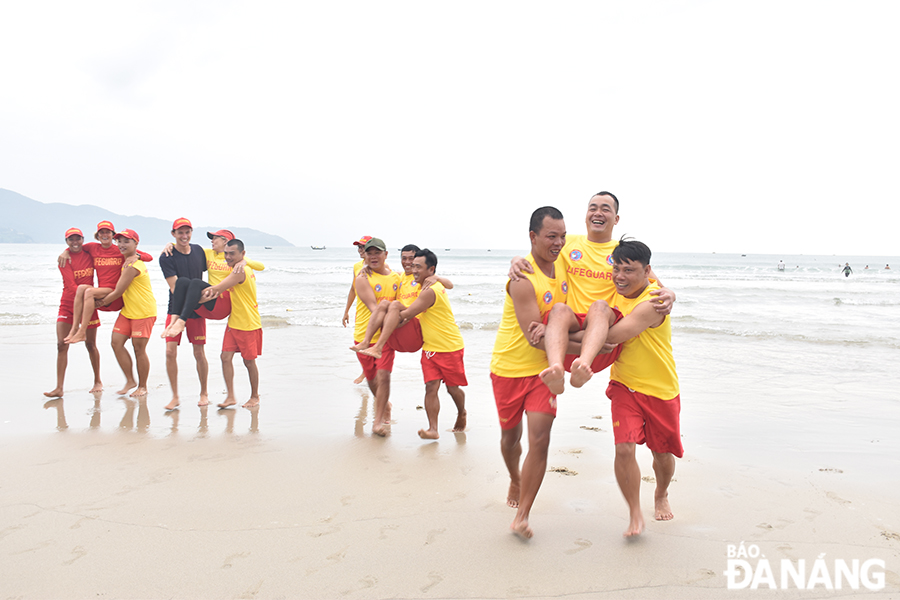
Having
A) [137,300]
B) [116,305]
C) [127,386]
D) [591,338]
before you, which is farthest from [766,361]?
[116,305]

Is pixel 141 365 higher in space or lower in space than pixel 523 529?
higher

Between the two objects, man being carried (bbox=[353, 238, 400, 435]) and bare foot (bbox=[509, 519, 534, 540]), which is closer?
bare foot (bbox=[509, 519, 534, 540])

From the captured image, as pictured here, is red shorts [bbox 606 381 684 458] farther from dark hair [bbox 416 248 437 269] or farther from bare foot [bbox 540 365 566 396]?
dark hair [bbox 416 248 437 269]

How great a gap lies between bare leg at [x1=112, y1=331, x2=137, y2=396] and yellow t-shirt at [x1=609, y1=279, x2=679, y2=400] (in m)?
6.25

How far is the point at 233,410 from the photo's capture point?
21.0 feet

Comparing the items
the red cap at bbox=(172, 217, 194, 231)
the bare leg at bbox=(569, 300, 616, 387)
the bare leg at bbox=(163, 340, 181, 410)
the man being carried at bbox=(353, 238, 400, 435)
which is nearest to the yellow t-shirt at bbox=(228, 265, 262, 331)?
the bare leg at bbox=(163, 340, 181, 410)

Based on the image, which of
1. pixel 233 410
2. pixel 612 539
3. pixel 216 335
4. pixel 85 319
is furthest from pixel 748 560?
pixel 216 335

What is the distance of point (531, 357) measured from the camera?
3.47 m

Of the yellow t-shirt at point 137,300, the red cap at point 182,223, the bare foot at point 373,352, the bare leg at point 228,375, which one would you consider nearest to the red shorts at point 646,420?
the bare foot at point 373,352

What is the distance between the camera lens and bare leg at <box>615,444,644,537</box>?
3340 millimetres

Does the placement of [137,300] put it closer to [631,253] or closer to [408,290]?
[408,290]

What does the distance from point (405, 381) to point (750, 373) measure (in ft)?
17.8

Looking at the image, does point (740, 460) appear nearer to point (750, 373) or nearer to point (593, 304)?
point (593, 304)

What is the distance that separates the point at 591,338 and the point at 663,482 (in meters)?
1.31
